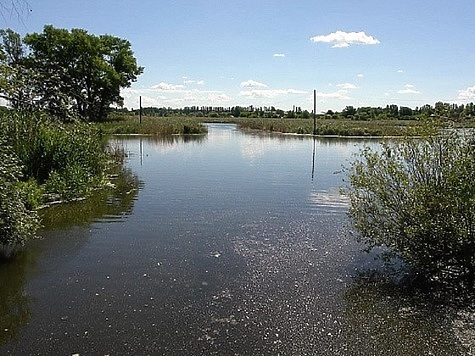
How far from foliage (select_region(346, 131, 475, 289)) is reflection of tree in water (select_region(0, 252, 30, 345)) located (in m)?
4.68

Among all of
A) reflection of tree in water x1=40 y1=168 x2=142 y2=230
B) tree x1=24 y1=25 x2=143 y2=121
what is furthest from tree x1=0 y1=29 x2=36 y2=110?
tree x1=24 y1=25 x2=143 y2=121

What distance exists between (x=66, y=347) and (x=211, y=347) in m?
1.49

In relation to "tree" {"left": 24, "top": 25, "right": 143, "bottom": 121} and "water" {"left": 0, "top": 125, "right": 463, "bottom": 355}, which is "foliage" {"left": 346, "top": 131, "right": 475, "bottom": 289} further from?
"tree" {"left": 24, "top": 25, "right": 143, "bottom": 121}

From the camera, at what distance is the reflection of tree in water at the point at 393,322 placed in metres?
4.83

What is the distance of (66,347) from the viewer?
4.75 m

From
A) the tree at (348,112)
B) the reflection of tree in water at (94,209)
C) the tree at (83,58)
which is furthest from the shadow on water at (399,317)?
the tree at (348,112)

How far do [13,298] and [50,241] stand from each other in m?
2.52

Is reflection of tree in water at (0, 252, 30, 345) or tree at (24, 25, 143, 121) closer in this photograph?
reflection of tree in water at (0, 252, 30, 345)

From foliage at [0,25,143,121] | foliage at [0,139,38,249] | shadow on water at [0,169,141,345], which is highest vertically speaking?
foliage at [0,25,143,121]

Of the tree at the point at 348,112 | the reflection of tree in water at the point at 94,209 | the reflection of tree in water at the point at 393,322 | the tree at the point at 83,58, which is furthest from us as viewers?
the tree at the point at 348,112

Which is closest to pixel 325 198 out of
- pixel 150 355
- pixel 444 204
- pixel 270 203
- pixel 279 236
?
pixel 270 203

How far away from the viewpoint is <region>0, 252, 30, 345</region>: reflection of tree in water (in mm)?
5145

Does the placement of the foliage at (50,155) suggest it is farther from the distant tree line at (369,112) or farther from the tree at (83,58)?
the tree at (83,58)

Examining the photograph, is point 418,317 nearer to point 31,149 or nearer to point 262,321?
point 262,321
